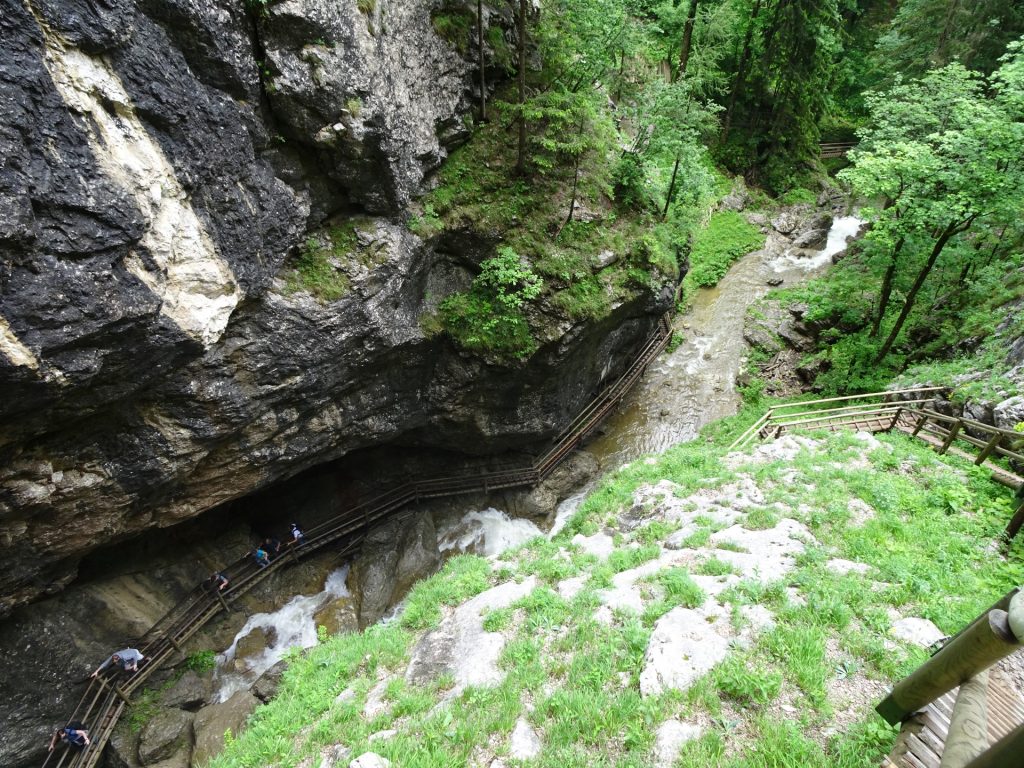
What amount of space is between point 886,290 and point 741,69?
19.5m

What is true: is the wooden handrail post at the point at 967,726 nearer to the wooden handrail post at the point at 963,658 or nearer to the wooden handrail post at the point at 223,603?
the wooden handrail post at the point at 963,658

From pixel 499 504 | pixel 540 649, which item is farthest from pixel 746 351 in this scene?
pixel 540 649

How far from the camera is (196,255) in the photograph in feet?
27.6

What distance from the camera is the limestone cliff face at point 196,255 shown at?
6539 millimetres

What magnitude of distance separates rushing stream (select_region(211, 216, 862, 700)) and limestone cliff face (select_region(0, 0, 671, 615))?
4.69 meters

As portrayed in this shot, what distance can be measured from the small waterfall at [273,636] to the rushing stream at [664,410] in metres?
0.03

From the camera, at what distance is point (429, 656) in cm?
793

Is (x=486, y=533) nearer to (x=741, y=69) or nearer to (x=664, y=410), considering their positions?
(x=664, y=410)

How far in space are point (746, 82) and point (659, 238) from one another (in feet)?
68.0

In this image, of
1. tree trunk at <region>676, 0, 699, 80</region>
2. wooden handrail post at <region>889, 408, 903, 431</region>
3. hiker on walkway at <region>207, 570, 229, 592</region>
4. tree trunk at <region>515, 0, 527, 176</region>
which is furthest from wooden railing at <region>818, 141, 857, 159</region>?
hiker on walkway at <region>207, 570, 229, 592</region>

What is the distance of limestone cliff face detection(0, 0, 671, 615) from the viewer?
654cm

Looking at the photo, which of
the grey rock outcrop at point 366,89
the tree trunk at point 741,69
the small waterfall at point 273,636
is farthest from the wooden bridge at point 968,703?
the tree trunk at point 741,69

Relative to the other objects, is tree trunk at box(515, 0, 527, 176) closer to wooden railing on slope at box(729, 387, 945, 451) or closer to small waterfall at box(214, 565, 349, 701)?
wooden railing on slope at box(729, 387, 945, 451)

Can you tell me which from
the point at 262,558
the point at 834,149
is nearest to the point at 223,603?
the point at 262,558
